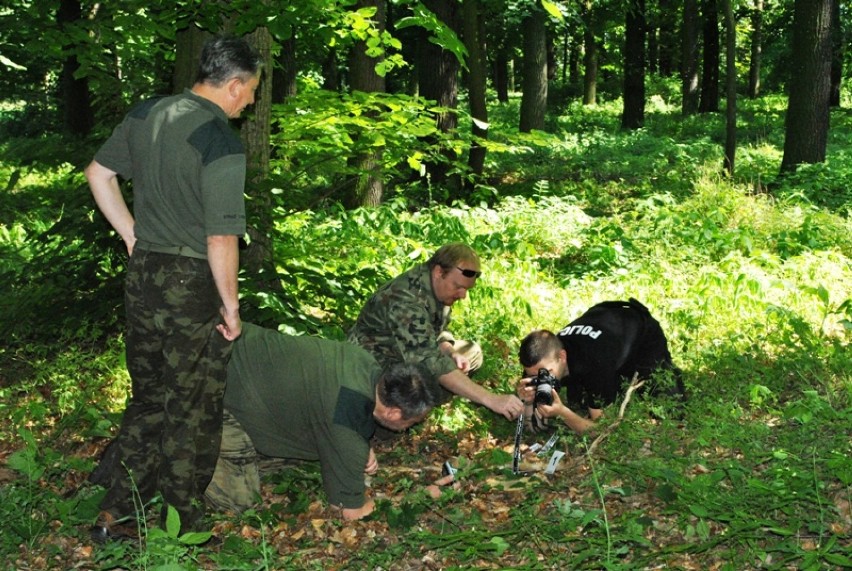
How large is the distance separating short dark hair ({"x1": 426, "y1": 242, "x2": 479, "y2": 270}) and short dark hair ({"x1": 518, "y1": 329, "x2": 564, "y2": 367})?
629mm

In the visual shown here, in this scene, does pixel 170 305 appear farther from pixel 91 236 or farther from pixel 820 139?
pixel 820 139

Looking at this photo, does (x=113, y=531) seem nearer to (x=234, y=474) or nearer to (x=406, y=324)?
(x=234, y=474)

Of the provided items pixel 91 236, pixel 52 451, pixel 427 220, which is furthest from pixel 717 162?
pixel 52 451

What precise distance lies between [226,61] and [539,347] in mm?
2532

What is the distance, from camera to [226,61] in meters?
4.14

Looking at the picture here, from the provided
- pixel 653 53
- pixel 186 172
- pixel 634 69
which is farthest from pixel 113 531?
pixel 653 53

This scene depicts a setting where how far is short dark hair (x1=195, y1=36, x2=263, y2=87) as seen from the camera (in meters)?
4.12

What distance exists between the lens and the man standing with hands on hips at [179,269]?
4.09m

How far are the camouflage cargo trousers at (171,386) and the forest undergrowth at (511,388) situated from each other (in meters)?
0.25

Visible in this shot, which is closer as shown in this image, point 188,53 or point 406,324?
point 406,324

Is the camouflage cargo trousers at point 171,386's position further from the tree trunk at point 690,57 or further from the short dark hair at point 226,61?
the tree trunk at point 690,57

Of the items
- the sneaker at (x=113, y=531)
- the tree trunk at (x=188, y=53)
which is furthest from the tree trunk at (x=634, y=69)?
the sneaker at (x=113, y=531)

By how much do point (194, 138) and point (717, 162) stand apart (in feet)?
39.2

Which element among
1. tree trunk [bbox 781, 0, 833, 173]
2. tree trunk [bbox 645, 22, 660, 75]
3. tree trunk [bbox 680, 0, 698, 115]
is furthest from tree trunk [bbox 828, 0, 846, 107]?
tree trunk [bbox 645, 22, 660, 75]
